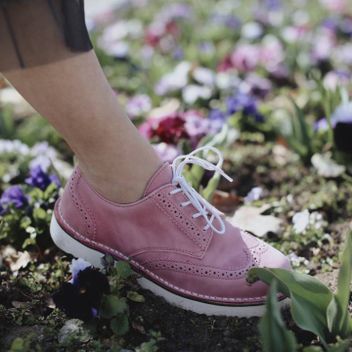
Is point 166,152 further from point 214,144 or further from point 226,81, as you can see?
point 226,81

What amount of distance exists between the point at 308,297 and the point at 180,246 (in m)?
0.34

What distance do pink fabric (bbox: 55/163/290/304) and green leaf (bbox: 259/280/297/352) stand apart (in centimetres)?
28

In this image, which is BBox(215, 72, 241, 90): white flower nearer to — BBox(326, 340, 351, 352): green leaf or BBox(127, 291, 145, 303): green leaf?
BBox(127, 291, 145, 303): green leaf

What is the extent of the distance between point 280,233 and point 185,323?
551 mm

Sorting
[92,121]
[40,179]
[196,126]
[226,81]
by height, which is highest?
[92,121]

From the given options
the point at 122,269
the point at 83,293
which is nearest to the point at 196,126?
the point at 122,269

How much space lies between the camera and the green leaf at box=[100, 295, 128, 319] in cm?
157

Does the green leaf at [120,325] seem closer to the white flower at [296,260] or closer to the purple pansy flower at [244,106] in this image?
the white flower at [296,260]

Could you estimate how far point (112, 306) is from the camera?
1.57 meters

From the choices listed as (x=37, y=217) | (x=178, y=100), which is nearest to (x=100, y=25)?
(x=178, y=100)

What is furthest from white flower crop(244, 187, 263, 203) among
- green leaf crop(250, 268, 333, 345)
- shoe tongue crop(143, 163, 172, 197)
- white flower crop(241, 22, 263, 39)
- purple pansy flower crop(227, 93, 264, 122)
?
white flower crop(241, 22, 263, 39)

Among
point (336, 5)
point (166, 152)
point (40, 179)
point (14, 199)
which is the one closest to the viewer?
point (14, 199)

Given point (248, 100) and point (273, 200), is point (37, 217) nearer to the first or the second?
point (273, 200)

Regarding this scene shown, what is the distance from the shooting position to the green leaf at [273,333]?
1.32 meters
